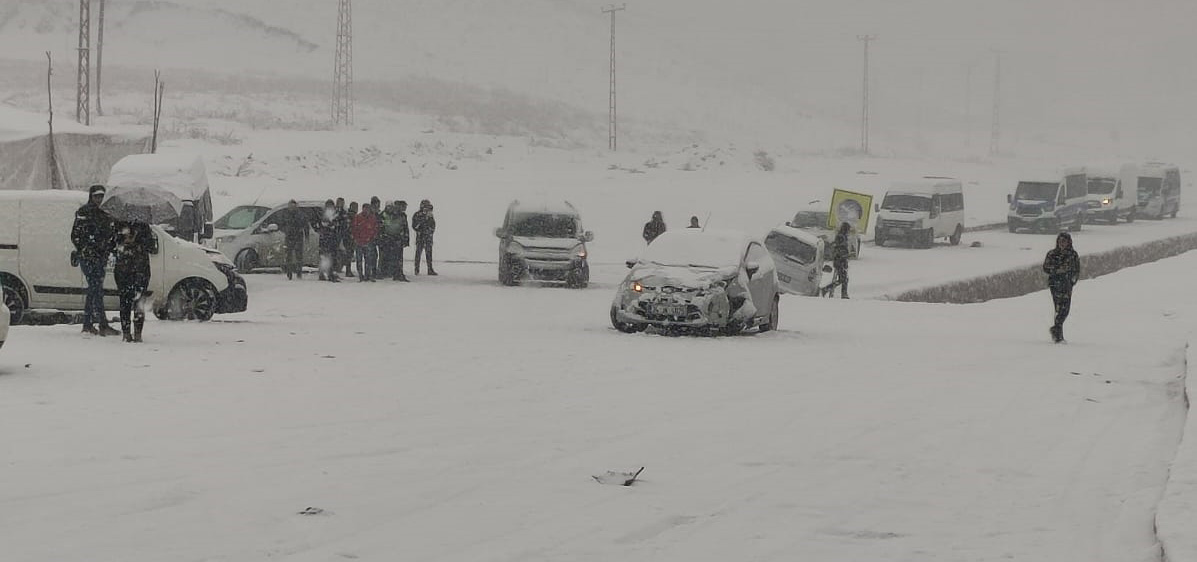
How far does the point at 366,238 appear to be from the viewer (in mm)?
30000

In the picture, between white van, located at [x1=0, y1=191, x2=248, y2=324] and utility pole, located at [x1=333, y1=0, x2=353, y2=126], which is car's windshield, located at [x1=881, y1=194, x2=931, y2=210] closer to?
utility pole, located at [x1=333, y1=0, x2=353, y2=126]

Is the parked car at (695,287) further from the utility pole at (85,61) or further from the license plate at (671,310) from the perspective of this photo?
the utility pole at (85,61)

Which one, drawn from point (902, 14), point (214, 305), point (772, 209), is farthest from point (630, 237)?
point (902, 14)

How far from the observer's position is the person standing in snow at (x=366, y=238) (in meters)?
29.9

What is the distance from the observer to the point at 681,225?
5519 centimetres

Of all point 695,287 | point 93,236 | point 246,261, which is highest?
point 93,236

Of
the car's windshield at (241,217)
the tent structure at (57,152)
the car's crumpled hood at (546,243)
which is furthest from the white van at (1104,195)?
the tent structure at (57,152)

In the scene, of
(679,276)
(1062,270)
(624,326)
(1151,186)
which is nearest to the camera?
(1062,270)

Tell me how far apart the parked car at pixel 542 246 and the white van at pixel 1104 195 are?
38.7 meters

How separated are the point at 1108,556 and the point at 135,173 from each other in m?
21.8

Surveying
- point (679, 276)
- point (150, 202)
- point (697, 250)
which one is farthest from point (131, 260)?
point (150, 202)

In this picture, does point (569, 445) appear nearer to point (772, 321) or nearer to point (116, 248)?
point (116, 248)

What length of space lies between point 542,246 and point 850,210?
17.1 metres

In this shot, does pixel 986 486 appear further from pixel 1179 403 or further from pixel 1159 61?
pixel 1159 61
